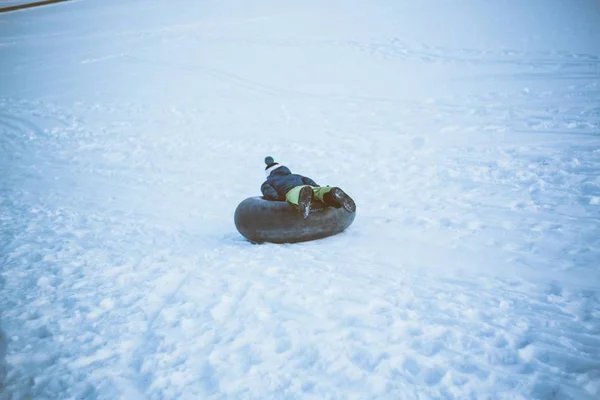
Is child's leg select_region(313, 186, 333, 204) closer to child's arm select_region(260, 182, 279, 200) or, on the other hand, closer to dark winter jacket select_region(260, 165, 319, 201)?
dark winter jacket select_region(260, 165, 319, 201)

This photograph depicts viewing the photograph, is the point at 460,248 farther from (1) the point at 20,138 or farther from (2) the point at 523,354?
(1) the point at 20,138

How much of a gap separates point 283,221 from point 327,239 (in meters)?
0.62

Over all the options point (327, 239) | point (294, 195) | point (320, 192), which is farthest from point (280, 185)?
point (327, 239)

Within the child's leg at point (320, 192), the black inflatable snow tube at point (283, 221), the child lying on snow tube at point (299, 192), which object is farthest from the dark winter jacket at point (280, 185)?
the child's leg at point (320, 192)

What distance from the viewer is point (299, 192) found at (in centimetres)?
434

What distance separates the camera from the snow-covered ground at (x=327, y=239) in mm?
2807

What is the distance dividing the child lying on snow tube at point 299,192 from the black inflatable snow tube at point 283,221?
4.8 inches

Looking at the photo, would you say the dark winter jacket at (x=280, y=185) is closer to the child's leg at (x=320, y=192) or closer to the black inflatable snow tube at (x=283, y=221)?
the black inflatable snow tube at (x=283, y=221)

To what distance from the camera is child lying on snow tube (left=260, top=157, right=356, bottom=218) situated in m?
4.30

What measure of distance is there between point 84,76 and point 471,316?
52.7 feet

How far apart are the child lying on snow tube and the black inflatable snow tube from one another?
0.12m

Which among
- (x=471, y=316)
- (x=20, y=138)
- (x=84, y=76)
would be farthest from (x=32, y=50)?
(x=471, y=316)

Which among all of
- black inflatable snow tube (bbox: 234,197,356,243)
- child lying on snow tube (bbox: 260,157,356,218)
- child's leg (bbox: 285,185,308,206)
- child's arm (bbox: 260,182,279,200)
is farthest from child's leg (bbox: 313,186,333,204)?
child's arm (bbox: 260,182,279,200)

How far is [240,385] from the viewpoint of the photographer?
268cm
